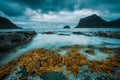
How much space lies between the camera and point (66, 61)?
418 inches

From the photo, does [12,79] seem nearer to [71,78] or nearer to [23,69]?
[23,69]

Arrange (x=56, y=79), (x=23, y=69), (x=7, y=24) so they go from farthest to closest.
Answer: (x=7, y=24)
(x=23, y=69)
(x=56, y=79)

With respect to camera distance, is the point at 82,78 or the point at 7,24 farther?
the point at 7,24

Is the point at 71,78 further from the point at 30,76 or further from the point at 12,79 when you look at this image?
the point at 12,79

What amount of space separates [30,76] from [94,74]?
4324 millimetres

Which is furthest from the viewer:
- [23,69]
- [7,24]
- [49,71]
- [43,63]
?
[7,24]

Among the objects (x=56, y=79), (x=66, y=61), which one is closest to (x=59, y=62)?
(x=66, y=61)

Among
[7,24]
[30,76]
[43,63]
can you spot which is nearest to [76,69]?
[43,63]

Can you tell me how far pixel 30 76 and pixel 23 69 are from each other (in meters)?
1.24

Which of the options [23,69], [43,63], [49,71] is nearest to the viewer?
[49,71]

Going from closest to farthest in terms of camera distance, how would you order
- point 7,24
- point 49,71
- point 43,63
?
1. point 49,71
2. point 43,63
3. point 7,24

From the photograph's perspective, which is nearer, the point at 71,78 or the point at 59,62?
the point at 71,78

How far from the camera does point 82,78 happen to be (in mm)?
8016

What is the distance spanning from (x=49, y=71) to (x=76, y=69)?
6.63 ft
